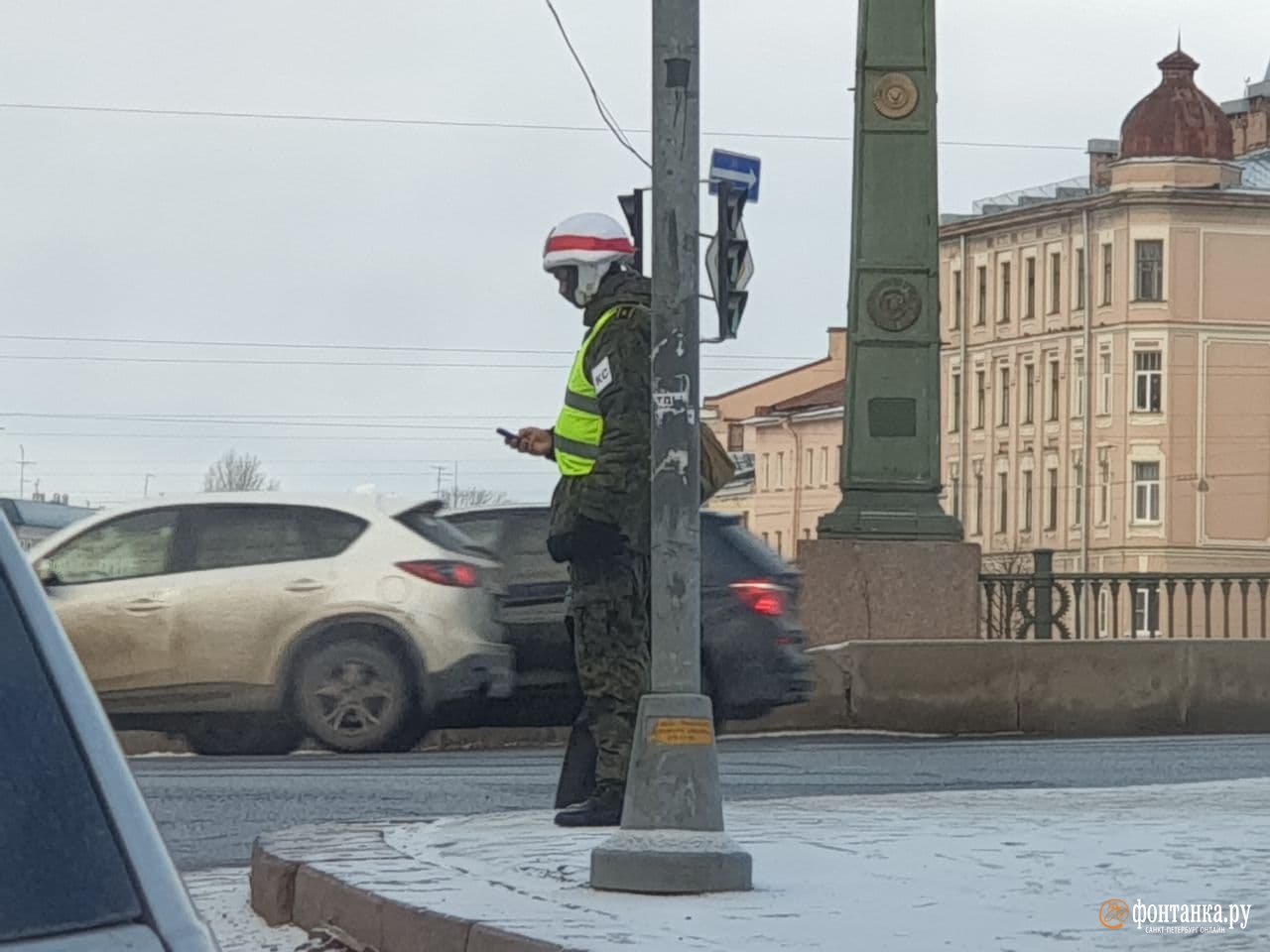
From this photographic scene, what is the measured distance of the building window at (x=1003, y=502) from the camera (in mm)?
100938

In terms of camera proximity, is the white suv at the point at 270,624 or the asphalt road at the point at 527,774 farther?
the white suv at the point at 270,624

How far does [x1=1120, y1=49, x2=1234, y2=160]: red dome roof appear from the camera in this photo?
95375 mm

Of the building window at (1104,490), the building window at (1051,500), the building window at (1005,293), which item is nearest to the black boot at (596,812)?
the building window at (1104,490)

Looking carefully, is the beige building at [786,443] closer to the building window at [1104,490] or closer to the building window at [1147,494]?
the building window at [1104,490]

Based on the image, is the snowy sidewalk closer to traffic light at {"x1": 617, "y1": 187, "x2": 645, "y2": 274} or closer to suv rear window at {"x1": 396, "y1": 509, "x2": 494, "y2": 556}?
traffic light at {"x1": 617, "y1": 187, "x2": 645, "y2": 274}

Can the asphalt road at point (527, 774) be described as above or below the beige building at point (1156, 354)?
below

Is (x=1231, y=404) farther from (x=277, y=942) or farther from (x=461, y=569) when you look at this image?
(x=277, y=942)

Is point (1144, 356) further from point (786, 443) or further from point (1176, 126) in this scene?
point (786, 443)

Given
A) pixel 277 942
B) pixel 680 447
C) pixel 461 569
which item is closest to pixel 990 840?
pixel 680 447

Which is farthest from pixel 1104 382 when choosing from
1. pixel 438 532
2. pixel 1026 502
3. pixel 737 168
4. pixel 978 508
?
pixel 737 168

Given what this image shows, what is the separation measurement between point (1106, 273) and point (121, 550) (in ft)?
270

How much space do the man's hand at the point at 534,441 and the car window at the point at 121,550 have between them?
7.45 metres

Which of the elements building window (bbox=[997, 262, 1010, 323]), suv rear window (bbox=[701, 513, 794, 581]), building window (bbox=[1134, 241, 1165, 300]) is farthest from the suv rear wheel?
building window (bbox=[997, 262, 1010, 323])

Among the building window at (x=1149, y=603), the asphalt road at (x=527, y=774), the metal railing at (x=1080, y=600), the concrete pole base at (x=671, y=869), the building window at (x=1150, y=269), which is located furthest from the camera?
the building window at (x=1150, y=269)
